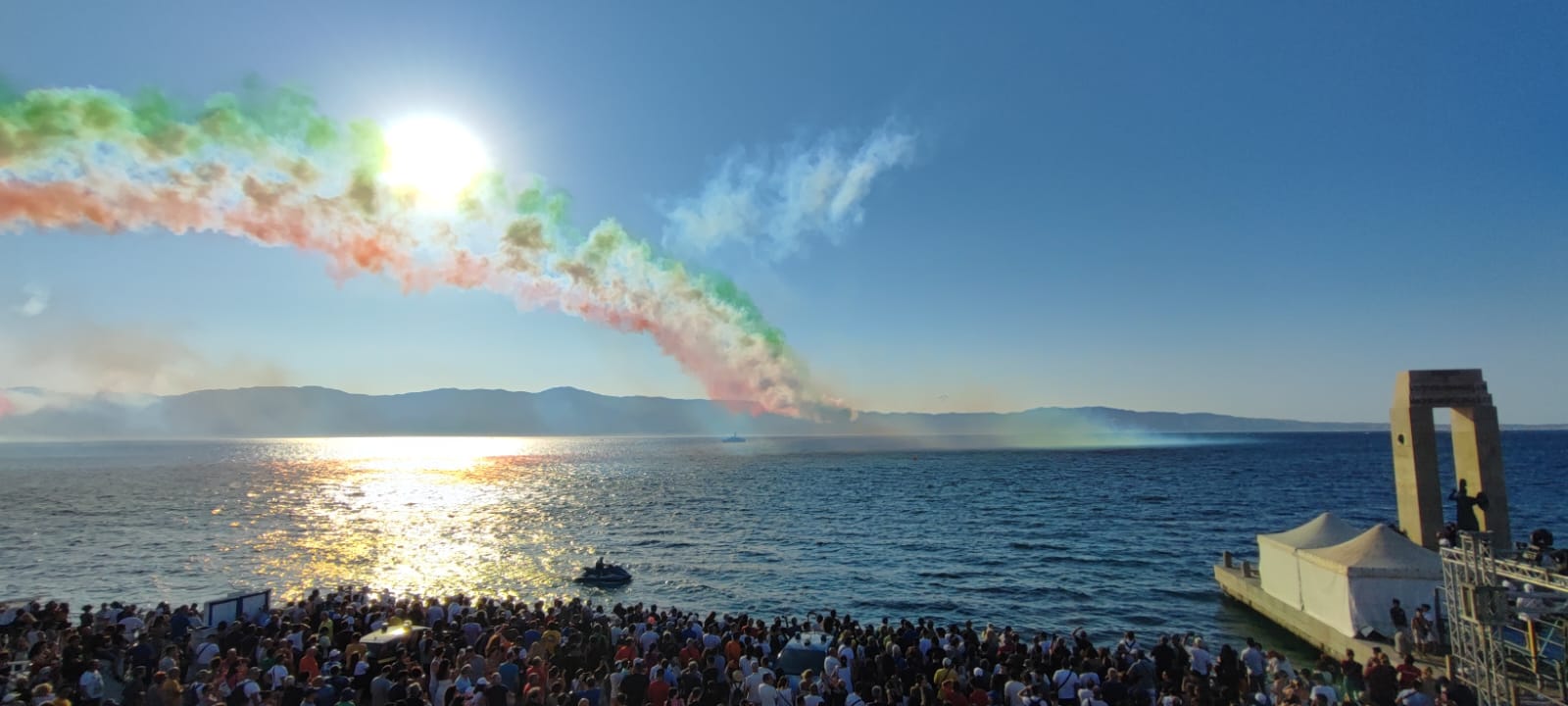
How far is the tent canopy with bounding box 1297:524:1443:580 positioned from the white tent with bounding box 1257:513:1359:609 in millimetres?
2480

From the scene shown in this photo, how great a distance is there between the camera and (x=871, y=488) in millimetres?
100625

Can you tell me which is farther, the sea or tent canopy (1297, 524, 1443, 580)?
the sea

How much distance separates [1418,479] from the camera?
98.1ft

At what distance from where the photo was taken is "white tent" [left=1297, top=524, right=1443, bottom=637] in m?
22.4

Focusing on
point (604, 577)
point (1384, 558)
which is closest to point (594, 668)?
point (1384, 558)

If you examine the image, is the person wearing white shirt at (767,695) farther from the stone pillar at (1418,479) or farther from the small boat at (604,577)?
the small boat at (604,577)

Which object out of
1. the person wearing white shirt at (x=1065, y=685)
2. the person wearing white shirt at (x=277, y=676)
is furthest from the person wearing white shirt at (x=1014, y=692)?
the person wearing white shirt at (x=277, y=676)

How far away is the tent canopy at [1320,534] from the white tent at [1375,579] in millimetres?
2393

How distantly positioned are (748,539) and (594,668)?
128 feet

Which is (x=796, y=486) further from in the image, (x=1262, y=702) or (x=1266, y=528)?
(x=1262, y=702)

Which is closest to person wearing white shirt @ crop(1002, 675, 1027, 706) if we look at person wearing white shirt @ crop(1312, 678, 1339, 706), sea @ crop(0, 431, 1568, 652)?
person wearing white shirt @ crop(1312, 678, 1339, 706)

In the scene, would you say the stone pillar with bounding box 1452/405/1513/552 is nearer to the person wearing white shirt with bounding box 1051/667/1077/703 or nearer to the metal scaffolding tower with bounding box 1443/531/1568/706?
the metal scaffolding tower with bounding box 1443/531/1568/706

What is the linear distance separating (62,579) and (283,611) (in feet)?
113

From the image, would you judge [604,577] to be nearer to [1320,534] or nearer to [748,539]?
[748,539]
